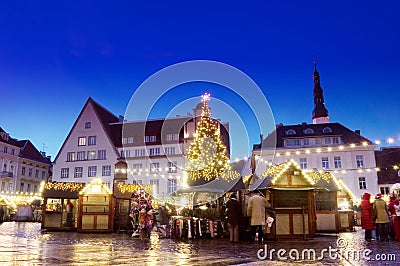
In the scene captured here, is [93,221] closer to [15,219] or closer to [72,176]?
[15,219]

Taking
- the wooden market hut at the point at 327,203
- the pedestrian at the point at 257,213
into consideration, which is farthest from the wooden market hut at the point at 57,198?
the wooden market hut at the point at 327,203

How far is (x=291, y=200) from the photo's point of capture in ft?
46.1

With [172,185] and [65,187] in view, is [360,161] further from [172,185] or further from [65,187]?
[65,187]

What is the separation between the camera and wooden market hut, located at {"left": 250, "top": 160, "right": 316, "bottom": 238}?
13719 millimetres

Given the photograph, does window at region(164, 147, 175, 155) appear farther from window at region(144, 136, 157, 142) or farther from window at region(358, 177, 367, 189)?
window at region(358, 177, 367, 189)

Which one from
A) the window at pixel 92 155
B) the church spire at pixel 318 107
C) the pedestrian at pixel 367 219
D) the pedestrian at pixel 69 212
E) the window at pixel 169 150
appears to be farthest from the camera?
the church spire at pixel 318 107

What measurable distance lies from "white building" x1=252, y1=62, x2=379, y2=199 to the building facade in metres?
32.6

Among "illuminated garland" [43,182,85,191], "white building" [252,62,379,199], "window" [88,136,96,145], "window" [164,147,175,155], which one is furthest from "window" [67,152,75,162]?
"illuminated garland" [43,182,85,191]

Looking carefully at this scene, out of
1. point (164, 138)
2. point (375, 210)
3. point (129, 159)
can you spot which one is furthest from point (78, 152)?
point (375, 210)

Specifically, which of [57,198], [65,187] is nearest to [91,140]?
[57,198]

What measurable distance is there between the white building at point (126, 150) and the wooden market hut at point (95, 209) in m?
28.3

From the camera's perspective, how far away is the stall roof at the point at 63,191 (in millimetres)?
19484

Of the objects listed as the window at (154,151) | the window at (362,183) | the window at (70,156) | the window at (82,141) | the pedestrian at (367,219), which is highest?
the window at (82,141)

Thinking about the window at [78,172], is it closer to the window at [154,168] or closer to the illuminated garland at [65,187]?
the window at [154,168]
